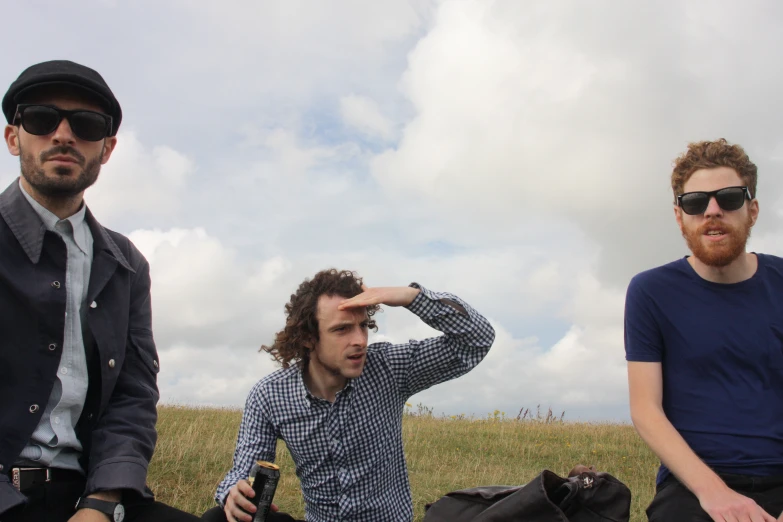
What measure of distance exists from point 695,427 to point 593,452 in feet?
21.4

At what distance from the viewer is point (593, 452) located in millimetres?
10305

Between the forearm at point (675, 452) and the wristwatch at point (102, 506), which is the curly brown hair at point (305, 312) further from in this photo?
the forearm at point (675, 452)

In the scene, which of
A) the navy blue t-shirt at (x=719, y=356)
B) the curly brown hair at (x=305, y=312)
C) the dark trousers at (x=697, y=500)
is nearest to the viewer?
the dark trousers at (x=697, y=500)

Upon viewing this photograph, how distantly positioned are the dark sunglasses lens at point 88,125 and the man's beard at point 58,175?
0.36 ft

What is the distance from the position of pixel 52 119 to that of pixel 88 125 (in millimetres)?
182

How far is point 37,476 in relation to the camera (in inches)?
136

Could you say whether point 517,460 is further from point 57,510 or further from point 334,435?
point 57,510

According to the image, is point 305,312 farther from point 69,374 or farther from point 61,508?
point 61,508

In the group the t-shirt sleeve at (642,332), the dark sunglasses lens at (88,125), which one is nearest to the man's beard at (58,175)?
the dark sunglasses lens at (88,125)

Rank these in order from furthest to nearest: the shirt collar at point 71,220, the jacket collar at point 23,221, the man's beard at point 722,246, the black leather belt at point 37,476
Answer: the man's beard at point 722,246 < the shirt collar at point 71,220 < the jacket collar at point 23,221 < the black leather belt at point 37,476

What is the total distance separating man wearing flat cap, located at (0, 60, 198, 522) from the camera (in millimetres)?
3467

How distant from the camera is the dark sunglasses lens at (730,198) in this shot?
4355 millimetres

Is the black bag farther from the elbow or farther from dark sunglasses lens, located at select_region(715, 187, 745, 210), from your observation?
dark sunglasses lens, located at select_region(715, 187, 745, 210)

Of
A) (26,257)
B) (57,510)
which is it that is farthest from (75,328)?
(57,510)
